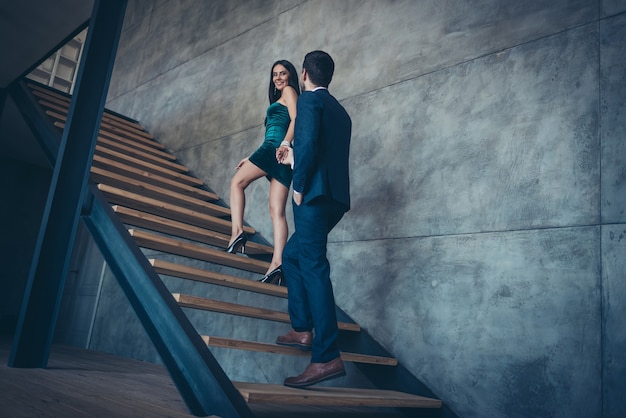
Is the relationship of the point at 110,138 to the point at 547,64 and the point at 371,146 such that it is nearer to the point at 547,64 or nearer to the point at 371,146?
the point at 371,146

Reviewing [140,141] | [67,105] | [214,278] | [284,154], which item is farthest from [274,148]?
[140,141]

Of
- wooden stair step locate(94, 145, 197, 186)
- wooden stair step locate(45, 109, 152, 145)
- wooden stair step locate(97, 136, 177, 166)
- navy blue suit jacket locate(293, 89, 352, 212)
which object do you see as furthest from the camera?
wooden stair step locate(45, 109, 152, 145)

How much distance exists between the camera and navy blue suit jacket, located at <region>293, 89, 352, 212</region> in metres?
2.42

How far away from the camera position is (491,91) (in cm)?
324

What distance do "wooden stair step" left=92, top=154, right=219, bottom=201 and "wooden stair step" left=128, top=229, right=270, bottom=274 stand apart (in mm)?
1234

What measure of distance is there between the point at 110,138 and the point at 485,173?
3.89 metres

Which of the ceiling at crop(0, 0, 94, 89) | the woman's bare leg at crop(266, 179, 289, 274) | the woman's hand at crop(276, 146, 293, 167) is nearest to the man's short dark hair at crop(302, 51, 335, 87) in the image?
the woman's hand at crop(276, 146, 293, 167)

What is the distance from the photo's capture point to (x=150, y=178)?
15.5ft

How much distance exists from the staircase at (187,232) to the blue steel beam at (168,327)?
99 millimetres

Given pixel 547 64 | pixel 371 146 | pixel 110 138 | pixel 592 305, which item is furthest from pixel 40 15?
pixel 592 305

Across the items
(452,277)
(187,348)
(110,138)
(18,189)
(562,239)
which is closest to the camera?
(187,348)

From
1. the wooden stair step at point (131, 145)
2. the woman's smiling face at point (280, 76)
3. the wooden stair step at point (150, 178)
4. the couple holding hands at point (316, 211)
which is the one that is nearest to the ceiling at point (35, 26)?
the wooden stair step at point (131, 145)

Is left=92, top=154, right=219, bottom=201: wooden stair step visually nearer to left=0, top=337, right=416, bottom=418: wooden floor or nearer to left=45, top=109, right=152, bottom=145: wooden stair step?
left=45, top=109, right=152, bottom=145: wooden stair step

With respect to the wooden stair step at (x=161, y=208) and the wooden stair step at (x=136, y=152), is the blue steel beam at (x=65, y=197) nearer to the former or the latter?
the wooden stair step at (x=161, y=208)
